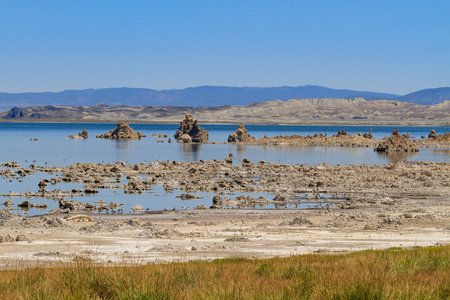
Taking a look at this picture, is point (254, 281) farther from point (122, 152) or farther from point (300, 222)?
point (122, 152)

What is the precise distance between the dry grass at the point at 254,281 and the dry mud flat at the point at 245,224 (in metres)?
0.74

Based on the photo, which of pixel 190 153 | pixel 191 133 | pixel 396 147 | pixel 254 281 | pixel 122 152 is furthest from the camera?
pixel 191 133

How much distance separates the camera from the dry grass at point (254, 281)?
7680mm

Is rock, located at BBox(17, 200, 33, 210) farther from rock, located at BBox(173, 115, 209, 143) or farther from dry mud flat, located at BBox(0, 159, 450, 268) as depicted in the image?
rock, located at BBox(173, 115, 209, 143)

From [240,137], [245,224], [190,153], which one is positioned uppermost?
[240,137]

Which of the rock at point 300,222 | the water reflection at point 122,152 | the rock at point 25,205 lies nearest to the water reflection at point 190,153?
the water reflection at point 122,152

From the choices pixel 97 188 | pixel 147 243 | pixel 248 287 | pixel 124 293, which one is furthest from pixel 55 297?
pixel 97 188

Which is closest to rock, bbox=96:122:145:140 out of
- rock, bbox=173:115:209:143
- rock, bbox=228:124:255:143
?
rock, bbox=173:115:209:143

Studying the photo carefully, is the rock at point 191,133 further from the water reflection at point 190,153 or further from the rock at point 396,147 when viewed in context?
the rock at point 396,147

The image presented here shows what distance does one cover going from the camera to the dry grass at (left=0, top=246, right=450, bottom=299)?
7680mm

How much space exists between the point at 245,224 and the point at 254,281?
36.0 feet

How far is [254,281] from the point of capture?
9367mm

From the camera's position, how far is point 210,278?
9570mm

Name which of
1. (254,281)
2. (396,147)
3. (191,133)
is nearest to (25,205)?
(254,281)
